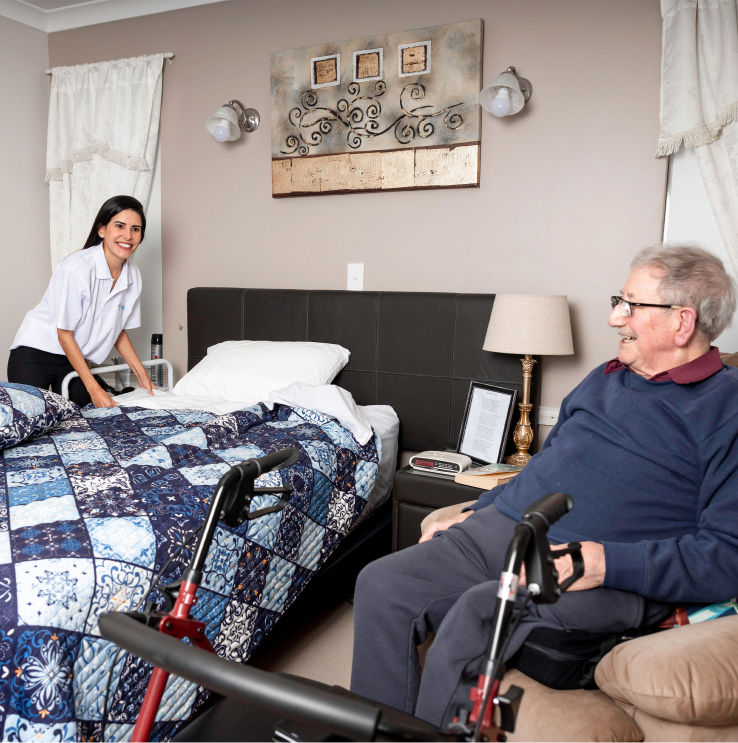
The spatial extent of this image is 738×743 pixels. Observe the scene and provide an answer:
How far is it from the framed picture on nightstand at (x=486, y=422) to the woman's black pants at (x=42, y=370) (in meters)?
1.79

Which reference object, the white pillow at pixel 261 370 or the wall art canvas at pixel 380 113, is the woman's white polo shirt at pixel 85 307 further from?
the wall art canvas at pixel 380 113

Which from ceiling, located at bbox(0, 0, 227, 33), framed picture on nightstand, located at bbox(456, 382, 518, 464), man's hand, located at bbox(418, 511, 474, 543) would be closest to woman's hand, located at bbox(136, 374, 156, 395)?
framed picture on nightstand, located at bbox(456, 382, 518, 464)

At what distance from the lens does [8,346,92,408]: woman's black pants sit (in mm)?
2957

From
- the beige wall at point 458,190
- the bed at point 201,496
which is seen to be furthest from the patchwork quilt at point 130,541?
the beige wall at point 458,190

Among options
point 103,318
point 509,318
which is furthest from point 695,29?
point 103,318

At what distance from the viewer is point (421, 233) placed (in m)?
2.89

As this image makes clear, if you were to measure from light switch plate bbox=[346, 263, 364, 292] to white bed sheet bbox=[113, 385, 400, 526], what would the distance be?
1.92 feet

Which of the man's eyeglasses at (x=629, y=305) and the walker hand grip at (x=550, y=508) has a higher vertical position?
the man's eyeglasses at (x=629, y=305)

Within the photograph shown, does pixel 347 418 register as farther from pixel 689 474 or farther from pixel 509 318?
pixel 689 474

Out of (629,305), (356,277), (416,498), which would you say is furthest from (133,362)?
(629,305)

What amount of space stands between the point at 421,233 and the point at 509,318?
0.72m

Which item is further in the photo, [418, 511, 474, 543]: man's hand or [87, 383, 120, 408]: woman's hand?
[87, 383, 120, 408]: woman's hand

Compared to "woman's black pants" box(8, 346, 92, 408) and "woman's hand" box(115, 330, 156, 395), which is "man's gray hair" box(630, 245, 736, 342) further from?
"woman's black pants" box(8, 346, 92, 408)

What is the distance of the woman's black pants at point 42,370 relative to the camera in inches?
116
